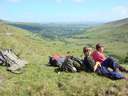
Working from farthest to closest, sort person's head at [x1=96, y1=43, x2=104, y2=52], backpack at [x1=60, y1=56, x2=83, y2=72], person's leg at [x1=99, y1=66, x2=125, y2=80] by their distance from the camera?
backpack at [x1=60, y1=56, x2=83, y2=72]
person's head at [x1=96, y1=43, x2=104, y2=52]
person's leg at [x1=99, y1=66, x2=125, y2=80]

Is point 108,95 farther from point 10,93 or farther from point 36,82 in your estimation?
point 10,93

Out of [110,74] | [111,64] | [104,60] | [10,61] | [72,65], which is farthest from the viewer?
[10,61]

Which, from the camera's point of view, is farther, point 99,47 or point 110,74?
point 99,47

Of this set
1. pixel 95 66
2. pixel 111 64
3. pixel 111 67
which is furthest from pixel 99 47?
pixel 111 67

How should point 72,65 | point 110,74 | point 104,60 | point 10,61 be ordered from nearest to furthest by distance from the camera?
point 110,74
point 104,60
point 72,65
point 10,61

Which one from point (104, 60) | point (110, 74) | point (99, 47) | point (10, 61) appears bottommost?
point (110, 74)

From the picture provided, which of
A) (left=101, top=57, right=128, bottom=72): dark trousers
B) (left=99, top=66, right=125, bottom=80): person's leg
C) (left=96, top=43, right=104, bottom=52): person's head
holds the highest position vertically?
(left=96, top=43, right=104, bottom=52): person's head

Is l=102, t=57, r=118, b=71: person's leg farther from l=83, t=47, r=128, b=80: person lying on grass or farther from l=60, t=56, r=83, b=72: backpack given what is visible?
l=60, t=56, r=83, b=72: backpack

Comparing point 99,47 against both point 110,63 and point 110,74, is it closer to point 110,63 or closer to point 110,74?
point 110,63

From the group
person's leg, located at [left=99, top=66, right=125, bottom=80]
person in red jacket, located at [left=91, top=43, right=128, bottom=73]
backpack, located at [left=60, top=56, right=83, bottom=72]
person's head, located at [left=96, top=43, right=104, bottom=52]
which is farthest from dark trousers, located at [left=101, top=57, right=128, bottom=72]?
backpack, located at [left=60, top=56, right=83, bottom=72]

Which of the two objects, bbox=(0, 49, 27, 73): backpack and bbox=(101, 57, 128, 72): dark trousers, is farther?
bbox=(0, 49, 27, 73): backpack

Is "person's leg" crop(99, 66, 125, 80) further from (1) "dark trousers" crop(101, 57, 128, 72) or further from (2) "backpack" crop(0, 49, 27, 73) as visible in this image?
(2) "backpack" crop(0, 49, 27, 73)

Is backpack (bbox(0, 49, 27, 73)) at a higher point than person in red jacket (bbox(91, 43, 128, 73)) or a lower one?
lower

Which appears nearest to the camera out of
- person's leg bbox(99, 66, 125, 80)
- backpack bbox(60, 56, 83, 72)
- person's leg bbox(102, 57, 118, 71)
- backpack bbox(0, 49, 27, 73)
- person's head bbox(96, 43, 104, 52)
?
person's leg bbox(99, 66, 125, 80)
